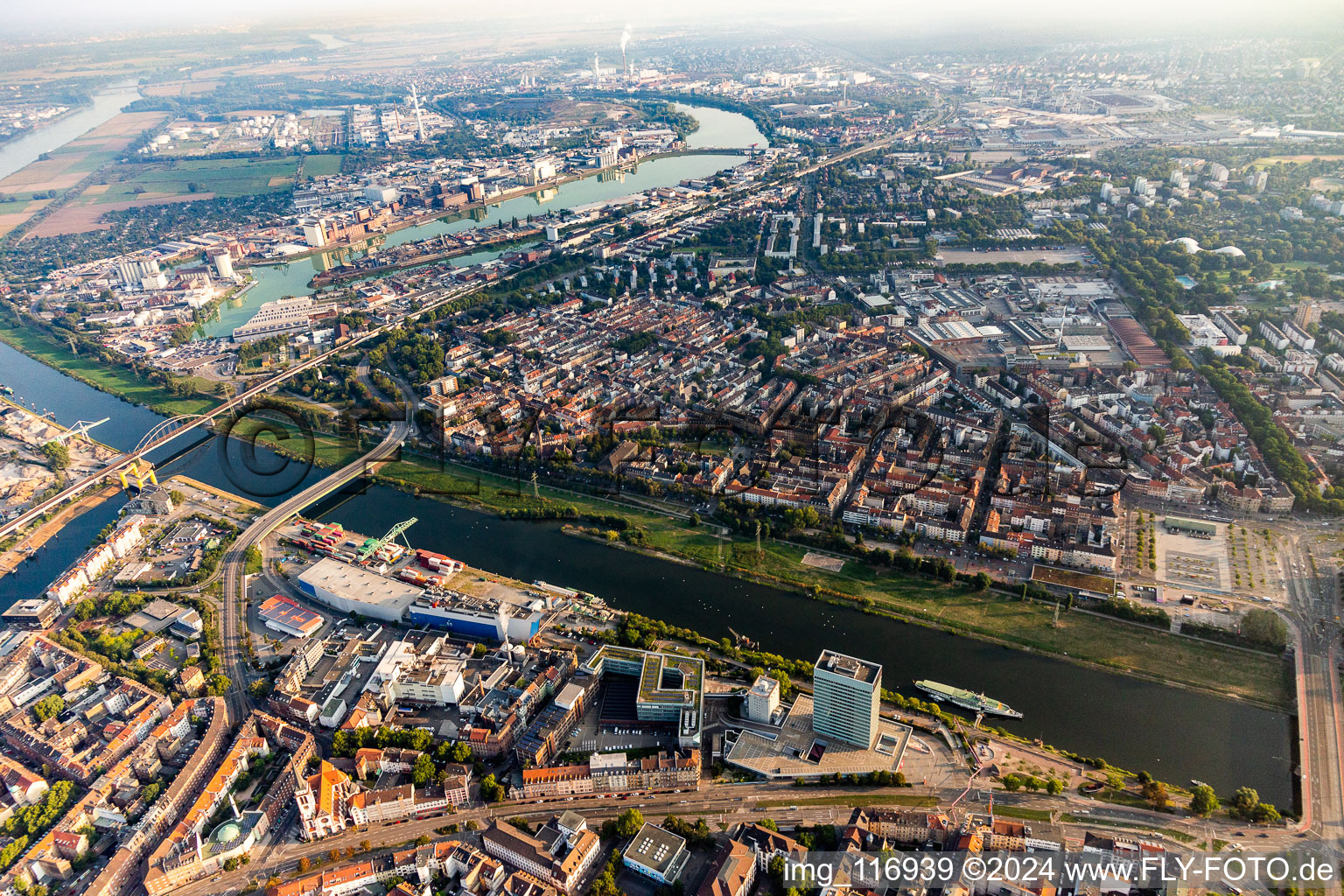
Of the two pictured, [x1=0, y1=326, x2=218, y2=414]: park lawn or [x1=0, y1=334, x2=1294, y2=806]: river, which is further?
[x1=0, y1=326, x2=218, y2=414]: park lawn

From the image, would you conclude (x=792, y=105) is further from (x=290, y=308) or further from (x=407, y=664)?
Result: (x=407, y=664)

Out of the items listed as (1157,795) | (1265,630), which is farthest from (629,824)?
(1265,630)

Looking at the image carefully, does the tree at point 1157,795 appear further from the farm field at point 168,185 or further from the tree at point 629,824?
the farm field at point 168,185

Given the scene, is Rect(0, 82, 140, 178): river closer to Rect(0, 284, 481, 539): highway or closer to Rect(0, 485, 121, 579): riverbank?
Rect(0, 284, 481, 539): highway

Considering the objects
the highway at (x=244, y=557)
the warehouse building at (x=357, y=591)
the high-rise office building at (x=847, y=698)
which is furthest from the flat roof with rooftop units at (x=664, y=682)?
the highway at (x=244, y=557)

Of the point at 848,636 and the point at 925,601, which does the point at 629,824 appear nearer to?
the point at 848,636

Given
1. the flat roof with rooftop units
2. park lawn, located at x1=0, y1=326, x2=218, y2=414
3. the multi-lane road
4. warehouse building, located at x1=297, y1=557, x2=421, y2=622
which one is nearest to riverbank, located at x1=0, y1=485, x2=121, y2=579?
park lawn, located at x1=0, y1=326, x2=218, y2=414

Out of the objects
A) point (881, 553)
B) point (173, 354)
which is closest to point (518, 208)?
point (173, 354)

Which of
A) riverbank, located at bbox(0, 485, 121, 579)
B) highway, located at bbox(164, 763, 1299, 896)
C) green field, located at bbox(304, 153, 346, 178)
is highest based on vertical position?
green field, located at bbox(304, 153, 346, 178)
